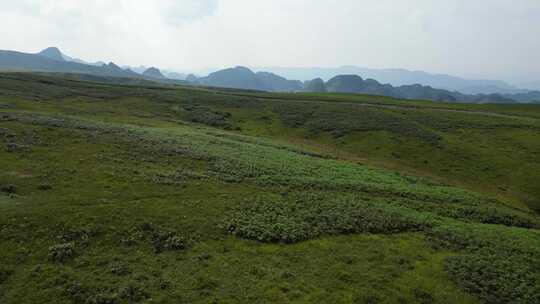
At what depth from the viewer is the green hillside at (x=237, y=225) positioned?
13.3 meters

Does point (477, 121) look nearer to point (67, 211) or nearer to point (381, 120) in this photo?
point (381, 120)

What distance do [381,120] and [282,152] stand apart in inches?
1350

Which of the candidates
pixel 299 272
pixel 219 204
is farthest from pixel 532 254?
pixel 219 204

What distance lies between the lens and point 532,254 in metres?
18.2

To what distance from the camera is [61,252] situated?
14.1 meters

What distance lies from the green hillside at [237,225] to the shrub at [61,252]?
2.5 inches

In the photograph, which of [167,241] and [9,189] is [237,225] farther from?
[9,189]

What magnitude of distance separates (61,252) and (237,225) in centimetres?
859

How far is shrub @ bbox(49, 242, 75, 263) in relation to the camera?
13805 mm

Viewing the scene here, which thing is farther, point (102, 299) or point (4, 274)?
point (4, 274)

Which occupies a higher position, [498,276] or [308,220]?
[308,220]

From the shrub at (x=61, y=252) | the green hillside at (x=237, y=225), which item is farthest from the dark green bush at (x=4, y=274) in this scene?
the shrub at (x=61, y=252)

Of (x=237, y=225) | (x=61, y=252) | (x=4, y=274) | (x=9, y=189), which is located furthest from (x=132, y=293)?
(x=9, y=189)

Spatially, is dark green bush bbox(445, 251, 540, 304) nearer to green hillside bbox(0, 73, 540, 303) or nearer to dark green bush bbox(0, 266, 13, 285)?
green hillside bbox(0, 73, 540, 303)
